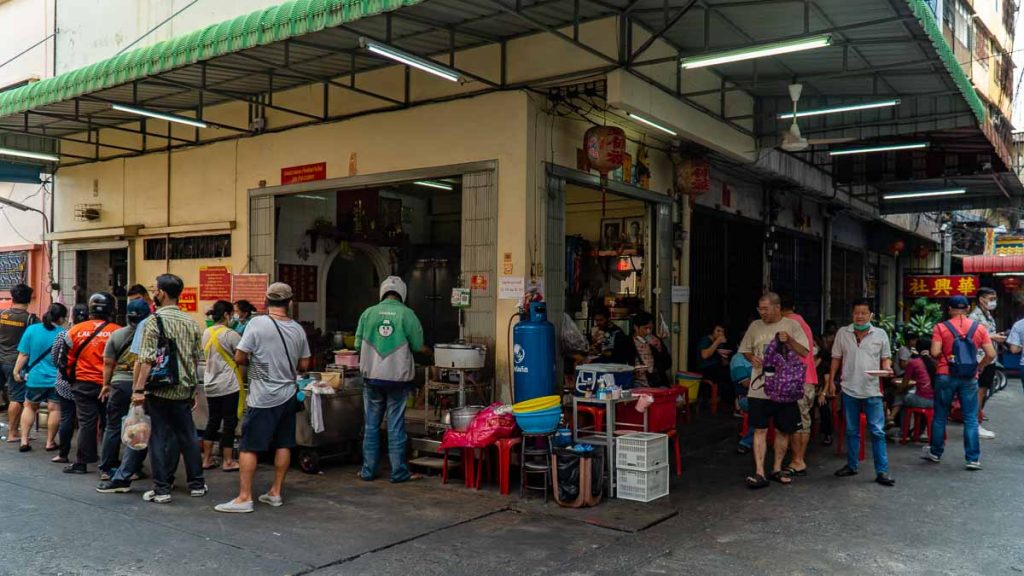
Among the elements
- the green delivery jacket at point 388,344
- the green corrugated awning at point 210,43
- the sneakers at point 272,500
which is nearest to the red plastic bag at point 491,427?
the green delivery jacket at point 388,344

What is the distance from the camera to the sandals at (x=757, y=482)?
762 centimetres

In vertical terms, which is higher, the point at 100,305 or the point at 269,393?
the point at 100,305

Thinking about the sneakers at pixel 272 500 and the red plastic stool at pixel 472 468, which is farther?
the red plastic stool at pixel 472 468

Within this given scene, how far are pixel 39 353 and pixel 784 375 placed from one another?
851 centimetres

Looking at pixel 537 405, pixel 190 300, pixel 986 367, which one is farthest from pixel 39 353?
pixel 986 367

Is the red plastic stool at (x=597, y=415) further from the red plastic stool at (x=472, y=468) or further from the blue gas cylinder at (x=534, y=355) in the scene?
the red plastic stool at (x=472, y=468)

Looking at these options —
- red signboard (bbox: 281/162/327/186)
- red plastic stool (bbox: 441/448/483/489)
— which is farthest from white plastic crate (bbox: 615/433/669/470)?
red signboard (bbox: 281/162/327/186)

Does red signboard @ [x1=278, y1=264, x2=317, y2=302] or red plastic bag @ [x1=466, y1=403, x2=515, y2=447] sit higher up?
red signboard @ [x1=278, y1=264, x2=317, y2=302]

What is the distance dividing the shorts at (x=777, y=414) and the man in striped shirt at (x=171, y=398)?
537 centimetres

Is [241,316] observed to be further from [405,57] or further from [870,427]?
[870,427]

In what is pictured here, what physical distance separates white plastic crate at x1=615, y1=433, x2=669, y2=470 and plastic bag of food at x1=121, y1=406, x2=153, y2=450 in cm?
424

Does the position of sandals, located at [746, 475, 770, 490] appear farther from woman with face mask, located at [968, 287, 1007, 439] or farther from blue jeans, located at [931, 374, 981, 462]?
woman with face mask, located at [968, 287, 1007, 439]

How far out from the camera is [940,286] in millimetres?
22703

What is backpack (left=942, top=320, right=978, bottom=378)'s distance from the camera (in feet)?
27.8
